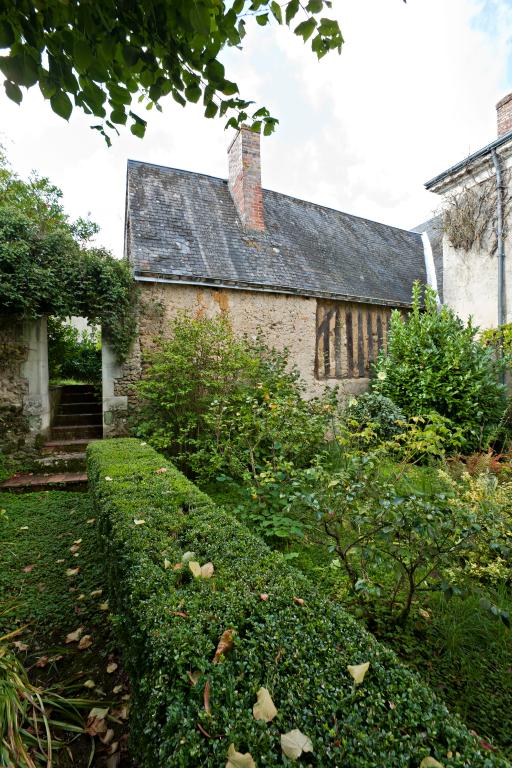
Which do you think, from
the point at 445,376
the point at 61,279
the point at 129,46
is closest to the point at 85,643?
the point at 129,46

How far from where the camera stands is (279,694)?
39.2 inches

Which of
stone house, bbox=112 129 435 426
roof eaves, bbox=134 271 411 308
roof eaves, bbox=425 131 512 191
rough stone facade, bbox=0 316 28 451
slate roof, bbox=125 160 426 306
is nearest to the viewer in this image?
rough stone facade, bbox=0 316 28 451

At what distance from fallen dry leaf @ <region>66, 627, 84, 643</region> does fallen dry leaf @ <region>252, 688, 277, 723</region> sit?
6.45 ft

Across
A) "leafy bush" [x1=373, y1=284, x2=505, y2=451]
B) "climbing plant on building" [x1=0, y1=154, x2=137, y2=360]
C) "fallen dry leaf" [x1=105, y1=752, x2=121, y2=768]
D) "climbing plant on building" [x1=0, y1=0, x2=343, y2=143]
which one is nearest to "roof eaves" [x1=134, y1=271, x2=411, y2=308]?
"climbing plant on building" [x1=0, y1=154, x2=137, y2=360]

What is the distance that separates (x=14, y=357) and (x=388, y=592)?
6140 millimetres

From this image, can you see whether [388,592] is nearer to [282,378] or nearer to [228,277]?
[282,378]

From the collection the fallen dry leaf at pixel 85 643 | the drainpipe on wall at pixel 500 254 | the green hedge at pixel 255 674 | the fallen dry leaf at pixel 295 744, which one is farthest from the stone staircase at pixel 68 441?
the drainpipe on wall at pixel 500 254

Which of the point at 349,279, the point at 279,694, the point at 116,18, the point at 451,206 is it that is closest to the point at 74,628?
the point at 279,694

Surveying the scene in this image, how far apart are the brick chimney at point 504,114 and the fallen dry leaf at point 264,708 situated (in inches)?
416

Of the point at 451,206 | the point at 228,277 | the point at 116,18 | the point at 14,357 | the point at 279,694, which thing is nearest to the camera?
the point at 279,694

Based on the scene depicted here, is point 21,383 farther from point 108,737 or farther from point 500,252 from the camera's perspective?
point 500,252

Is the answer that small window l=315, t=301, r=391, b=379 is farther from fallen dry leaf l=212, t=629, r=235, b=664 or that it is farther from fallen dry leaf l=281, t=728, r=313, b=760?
fallen dry leaf l=281, t=728, r=313, b=760

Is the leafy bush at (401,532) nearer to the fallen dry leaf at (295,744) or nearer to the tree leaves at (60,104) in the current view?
the fallen dry leaf at (295,744)

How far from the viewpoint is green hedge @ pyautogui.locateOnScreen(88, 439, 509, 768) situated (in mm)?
862
